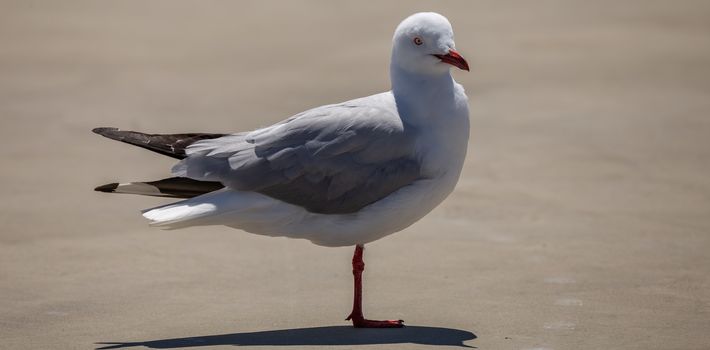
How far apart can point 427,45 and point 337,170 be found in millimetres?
843

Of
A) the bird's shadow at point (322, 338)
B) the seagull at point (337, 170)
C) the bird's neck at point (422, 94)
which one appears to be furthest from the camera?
the bird's neck at point (422, 94)

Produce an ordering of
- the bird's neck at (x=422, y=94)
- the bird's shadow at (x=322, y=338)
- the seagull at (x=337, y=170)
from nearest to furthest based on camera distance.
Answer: the bird's shadow at (x=322, y=338) → the seagull at (x=337, y=170) → the bird's neck at (x=422, y=94)

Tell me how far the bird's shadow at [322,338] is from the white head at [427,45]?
1420mm

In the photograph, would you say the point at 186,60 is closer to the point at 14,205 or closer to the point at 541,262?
the point at 14,205

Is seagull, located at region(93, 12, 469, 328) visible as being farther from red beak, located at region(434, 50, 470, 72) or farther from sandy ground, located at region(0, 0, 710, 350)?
sandy ground, located at region(0, 0, 710, 350)

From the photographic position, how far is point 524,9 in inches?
587

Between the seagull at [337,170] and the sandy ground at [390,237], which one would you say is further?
the sandy ground at [390,237]

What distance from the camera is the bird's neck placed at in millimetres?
6828

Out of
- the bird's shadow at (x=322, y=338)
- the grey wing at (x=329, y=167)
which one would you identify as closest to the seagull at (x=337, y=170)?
the grey wing at (x=329, y=167)

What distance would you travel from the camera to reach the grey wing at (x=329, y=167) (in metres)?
6.68

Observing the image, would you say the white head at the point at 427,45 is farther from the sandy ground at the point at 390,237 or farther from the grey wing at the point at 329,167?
the sandy ground at the point at 390,237

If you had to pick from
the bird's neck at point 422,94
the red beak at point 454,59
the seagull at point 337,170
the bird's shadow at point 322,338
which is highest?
the red beak at point 454,59

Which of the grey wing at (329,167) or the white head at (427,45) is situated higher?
the white head at (427,45)

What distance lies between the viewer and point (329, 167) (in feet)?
22.0
